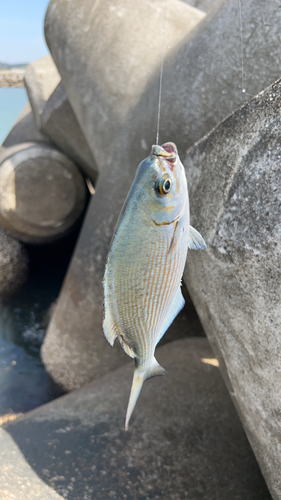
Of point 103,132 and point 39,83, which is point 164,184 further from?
point 39,83

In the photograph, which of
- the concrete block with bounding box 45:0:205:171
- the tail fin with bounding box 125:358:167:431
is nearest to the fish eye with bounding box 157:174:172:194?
the tail fin with bounding box 125:358:167:431

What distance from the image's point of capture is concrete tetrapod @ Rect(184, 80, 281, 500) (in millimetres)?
1576

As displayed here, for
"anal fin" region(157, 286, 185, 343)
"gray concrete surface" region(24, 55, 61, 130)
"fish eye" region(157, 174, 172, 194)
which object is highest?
"fish eye" region(157, 174, 172, 194)

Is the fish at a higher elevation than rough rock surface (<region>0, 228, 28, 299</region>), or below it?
higher

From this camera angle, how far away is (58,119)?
14.1 feet

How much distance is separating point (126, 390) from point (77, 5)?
126 inches

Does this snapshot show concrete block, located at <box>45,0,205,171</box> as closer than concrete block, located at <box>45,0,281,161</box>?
No

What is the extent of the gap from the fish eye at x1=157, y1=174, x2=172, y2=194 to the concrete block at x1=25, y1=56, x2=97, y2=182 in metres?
3.05

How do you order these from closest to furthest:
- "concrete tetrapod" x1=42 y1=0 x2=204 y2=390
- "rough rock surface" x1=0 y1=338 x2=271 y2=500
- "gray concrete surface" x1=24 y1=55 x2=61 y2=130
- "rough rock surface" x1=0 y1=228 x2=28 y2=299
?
"rough rock surface" x1=0 y1=338 x2=271 y2=500 → "concrete tetrapod" x1=42 y1=0 x2=204 y2=390 → "rough rock surface" x1=0 y1=228 x2=28 y2=299 → "gray concrete surface" x1=24 y1=55 x2=61 y2=130

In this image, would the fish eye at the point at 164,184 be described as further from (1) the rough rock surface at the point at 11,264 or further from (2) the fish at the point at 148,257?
(1) the rough rock surface at the point at 11,264

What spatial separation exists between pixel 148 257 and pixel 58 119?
139 inches

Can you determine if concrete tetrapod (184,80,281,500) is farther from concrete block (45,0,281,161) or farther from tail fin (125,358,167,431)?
concrete block (45,0,281,161)

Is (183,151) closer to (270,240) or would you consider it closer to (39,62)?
(270,240)

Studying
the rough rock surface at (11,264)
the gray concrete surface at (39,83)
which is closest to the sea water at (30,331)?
the rough rock surface at (11,264)
